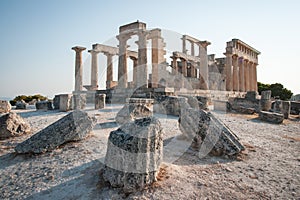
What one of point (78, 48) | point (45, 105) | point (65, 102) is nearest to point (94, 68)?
point (78, 48)

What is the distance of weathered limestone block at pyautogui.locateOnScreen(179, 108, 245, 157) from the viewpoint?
3896 mm

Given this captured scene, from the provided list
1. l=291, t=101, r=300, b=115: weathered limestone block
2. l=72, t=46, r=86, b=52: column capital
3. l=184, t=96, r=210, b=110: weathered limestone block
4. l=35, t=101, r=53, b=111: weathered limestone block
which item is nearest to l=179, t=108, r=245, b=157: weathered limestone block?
l=184, t=96, r=210, b=110: weathered limestone block

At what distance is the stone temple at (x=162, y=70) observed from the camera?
15766mm

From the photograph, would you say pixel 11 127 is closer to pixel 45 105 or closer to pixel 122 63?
pixel 45 105

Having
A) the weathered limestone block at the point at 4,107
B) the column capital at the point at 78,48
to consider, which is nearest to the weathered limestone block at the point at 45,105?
the weathered limestone block at the point at 4,107

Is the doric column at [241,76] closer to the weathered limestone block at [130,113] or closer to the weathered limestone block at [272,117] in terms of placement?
the weathered limestone block at [272,117]

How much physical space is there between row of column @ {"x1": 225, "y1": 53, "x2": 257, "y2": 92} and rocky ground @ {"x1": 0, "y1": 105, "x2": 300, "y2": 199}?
20.1 metres

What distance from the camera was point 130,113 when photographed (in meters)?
6.44

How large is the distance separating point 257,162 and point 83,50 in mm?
20938

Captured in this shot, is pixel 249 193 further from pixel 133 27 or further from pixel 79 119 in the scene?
pixel 133 27

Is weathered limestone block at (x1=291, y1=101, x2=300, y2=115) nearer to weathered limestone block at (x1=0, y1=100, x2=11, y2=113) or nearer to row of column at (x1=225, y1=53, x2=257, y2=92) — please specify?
row of column at (x1=225, y1=53, x2=257, y2=92)

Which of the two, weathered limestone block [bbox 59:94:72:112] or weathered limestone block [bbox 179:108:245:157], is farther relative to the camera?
weathered limestone block [bbox 59:94:72:112]

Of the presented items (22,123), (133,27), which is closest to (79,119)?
(22,123)

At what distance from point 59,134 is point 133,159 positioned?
222 cm
